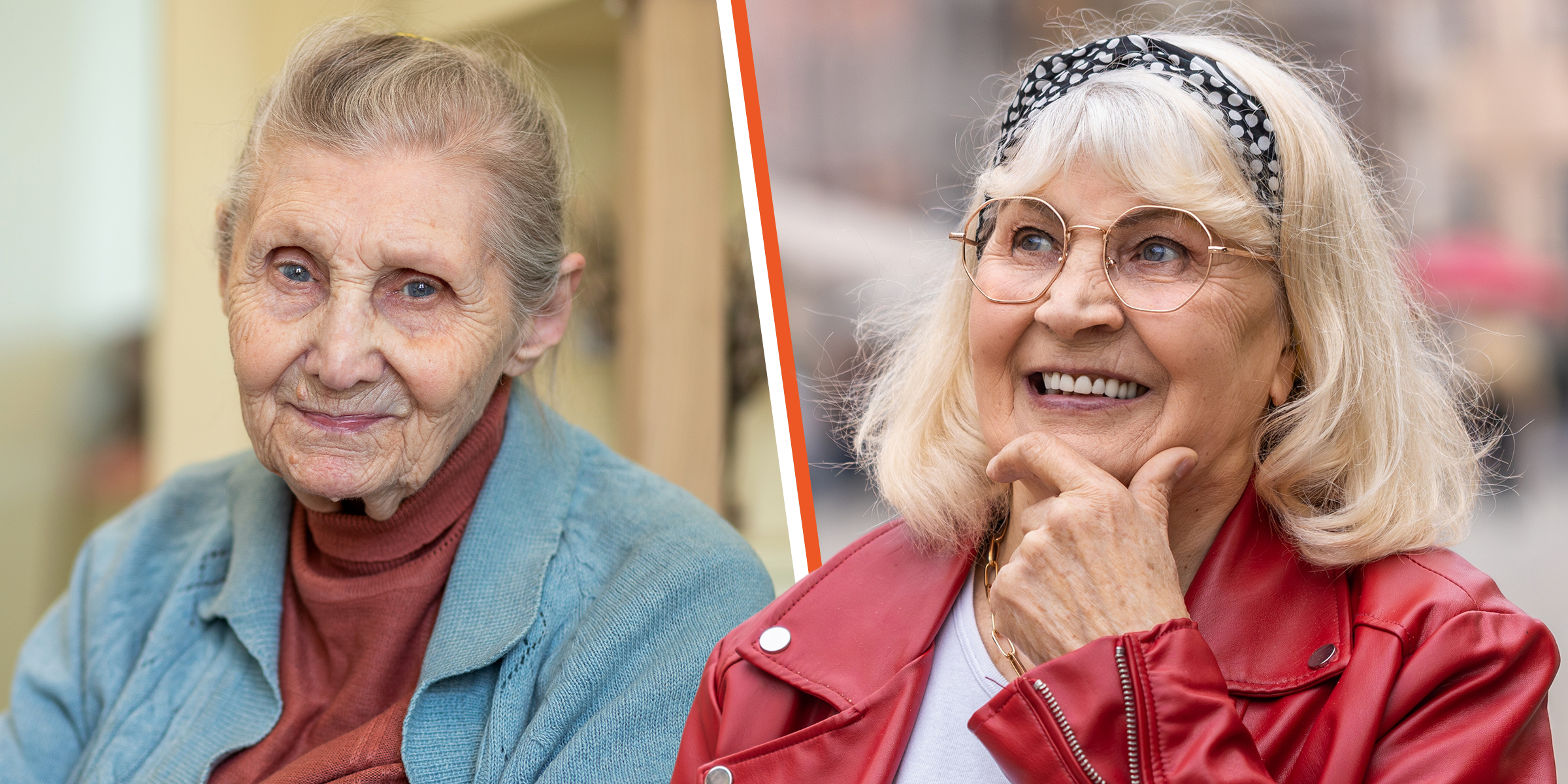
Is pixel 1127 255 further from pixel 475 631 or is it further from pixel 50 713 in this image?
pixel 50 713

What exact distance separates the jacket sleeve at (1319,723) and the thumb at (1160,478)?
177 mm

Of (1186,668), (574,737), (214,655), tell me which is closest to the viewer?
(1186,668)

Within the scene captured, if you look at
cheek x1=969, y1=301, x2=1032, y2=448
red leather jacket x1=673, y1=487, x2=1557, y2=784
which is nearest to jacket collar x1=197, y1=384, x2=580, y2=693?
red leather jacket x1=673, y1=487, x2=1557, y2=784

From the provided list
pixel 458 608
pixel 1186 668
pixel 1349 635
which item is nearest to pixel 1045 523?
pixel 1186 668

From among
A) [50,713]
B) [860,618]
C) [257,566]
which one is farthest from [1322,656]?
[50,713]

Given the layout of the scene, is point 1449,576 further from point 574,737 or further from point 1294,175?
point 574,737

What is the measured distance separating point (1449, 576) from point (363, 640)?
1678 mm

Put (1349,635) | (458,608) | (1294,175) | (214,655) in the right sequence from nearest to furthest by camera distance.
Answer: (1349,635), (1294,175), (458,608), (214,655)

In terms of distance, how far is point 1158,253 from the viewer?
1570 mm

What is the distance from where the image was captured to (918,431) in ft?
6.72

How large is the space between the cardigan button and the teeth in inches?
15.4

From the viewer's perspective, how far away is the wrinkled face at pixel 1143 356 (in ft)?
5.09

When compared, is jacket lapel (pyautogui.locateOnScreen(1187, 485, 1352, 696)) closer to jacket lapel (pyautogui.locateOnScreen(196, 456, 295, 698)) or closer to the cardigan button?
the cardigan button

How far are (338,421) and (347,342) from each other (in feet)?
0.49
